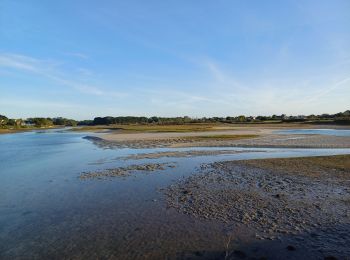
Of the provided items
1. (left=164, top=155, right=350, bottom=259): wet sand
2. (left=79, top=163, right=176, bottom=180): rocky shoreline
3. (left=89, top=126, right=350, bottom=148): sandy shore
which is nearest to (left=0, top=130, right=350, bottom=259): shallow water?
(left=164, top=155, right=350, bottom=259): wet sand

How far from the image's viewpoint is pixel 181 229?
9859 mm

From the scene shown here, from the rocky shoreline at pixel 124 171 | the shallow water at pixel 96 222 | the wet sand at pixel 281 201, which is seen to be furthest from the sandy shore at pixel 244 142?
the shallow water at pixel 96 222

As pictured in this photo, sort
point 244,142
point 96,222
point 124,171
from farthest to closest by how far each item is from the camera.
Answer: point 244,142, point 124,171, point 96,222

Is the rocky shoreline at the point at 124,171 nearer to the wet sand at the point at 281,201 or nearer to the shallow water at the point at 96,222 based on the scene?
the shallow water at the point at 96,222

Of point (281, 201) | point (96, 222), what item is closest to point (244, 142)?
point (281, 201)

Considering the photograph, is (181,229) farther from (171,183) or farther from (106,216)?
(171,183)

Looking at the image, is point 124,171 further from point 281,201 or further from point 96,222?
point 281,201

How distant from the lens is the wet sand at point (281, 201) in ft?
29.1

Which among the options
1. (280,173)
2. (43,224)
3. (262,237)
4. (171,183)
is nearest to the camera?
(262,237)

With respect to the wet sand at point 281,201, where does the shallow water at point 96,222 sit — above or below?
below

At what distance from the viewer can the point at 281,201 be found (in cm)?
1236

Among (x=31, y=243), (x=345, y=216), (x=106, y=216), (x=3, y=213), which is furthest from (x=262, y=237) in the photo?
(x=3, y=213)

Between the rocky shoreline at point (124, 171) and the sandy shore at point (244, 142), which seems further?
the sandy shore at point (244, 142)

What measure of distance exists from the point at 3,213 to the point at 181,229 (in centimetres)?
686
